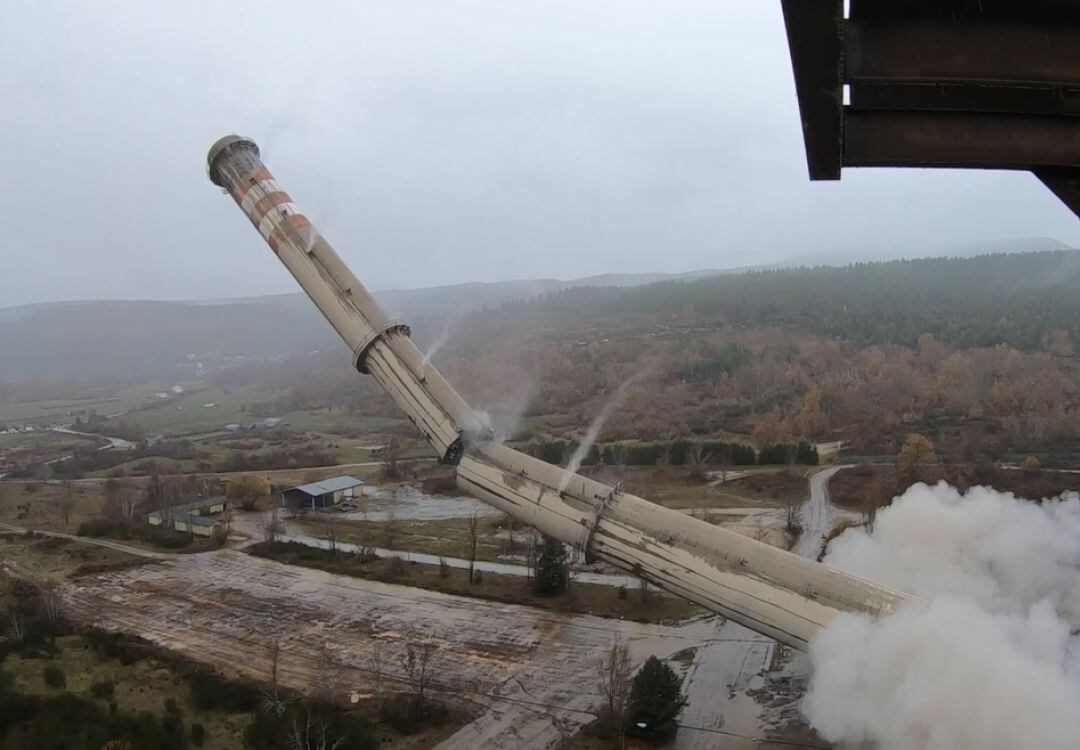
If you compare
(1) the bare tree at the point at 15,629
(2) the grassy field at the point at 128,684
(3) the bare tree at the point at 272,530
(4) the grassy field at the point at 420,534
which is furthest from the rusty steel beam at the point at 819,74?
(3) the bare tree at the point at 272,530

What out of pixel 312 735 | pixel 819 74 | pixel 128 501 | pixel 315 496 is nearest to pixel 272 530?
pixel 315 496

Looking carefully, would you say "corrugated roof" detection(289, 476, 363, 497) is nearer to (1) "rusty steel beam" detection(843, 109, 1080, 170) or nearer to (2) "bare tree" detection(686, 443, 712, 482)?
(2) "bare tree" detection(686, 443, 712, 482)

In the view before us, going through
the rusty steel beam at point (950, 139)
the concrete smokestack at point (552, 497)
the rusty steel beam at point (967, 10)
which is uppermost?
the rusty steel beam at point (967, 10)

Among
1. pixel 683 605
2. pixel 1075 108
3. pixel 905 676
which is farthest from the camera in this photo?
pixel 683 605

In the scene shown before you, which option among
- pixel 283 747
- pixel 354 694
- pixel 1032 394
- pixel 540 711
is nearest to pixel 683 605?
pixel 540 711

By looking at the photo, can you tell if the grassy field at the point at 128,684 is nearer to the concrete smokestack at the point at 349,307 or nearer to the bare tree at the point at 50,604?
the bare tree at the point at 50,604

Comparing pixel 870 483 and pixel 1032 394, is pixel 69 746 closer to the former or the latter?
pixel 870 483

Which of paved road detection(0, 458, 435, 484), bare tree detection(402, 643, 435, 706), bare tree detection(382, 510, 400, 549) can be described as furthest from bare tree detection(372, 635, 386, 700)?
paved road detection(0, 458, 435, 484)
